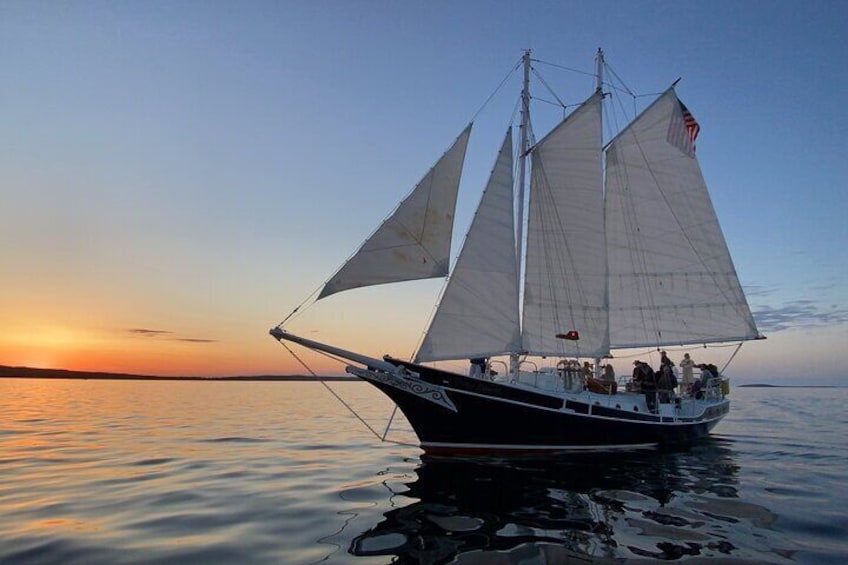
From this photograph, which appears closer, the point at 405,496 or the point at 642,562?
the point at 642,562

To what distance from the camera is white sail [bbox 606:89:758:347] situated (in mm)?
30531

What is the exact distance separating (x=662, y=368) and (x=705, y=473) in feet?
27.1

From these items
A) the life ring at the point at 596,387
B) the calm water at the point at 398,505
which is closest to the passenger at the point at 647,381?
the life ring at the point at 596,387

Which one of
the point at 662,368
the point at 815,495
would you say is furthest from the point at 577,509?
the point at 662,368

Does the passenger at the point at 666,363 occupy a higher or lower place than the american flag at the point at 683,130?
lower

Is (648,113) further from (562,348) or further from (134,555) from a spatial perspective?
(134,555)

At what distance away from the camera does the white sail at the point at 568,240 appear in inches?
1030

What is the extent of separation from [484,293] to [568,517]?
10.7 meters

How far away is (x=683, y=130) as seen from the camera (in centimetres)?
3191

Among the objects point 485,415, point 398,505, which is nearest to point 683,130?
point 485,415

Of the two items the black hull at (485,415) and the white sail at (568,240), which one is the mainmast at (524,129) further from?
the black hull at (485,415)

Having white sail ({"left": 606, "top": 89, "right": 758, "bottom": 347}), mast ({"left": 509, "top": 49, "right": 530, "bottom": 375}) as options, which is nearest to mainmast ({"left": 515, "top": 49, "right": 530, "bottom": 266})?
mast ({"left": 509, "top": 49, "right": 530, "bottom": 375})

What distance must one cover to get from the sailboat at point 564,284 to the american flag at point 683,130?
0.12 meters

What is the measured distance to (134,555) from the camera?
9148 millimetres
